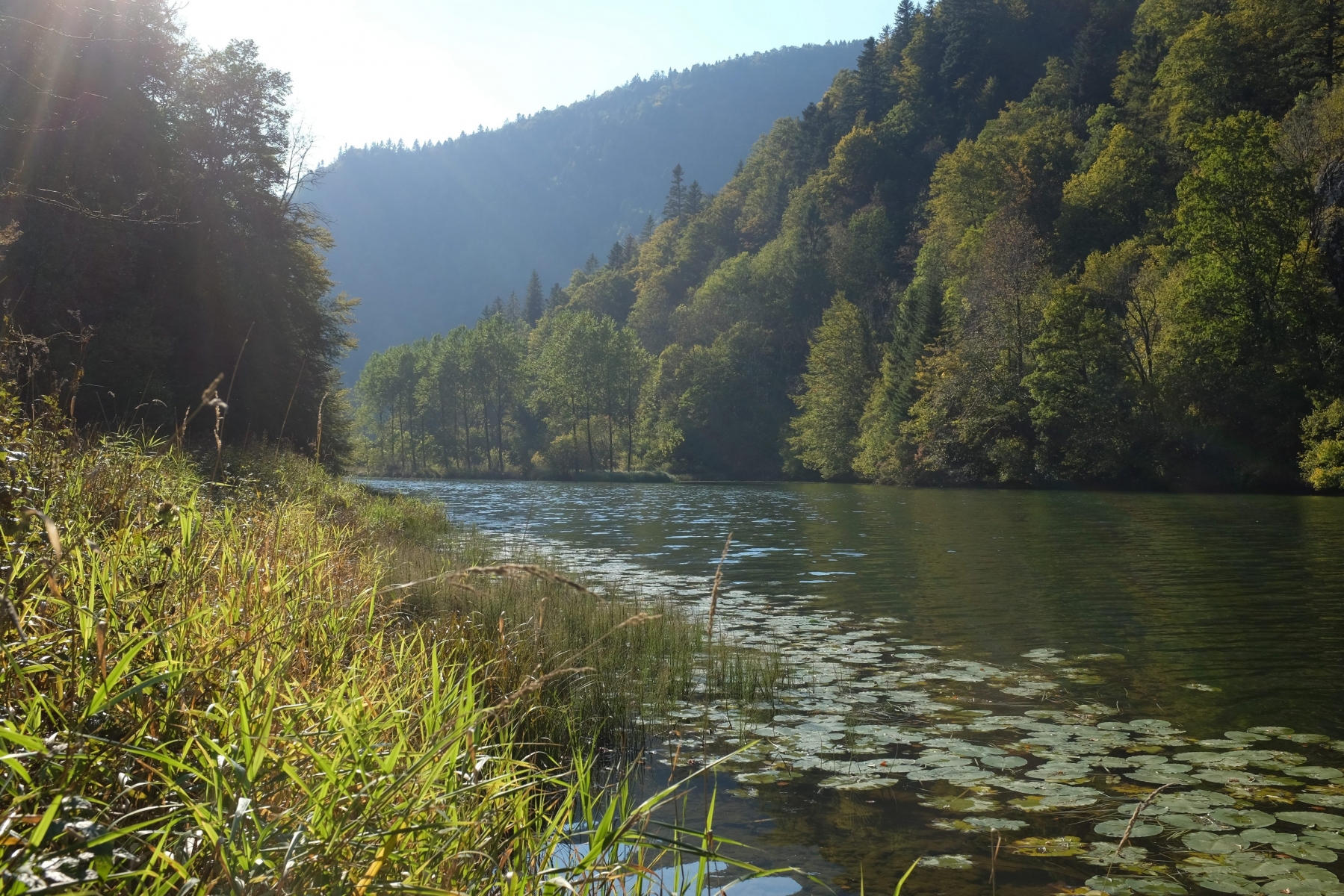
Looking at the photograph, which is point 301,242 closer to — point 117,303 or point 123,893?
point 117,303

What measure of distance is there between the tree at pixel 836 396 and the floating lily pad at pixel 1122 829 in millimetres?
60567

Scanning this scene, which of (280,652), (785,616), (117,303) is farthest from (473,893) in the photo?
(117,303)

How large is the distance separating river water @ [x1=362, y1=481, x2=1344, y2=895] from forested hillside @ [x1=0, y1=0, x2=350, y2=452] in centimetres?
849

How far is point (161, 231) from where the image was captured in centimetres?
2389

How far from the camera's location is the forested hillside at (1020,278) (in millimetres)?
39938

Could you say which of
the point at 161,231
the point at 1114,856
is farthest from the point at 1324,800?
the point at 161,231

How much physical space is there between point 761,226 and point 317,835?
4308 inches

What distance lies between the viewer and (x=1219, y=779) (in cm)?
567

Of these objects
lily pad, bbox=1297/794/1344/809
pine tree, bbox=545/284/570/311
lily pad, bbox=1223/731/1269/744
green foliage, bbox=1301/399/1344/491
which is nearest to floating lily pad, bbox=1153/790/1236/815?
lily pad, bbox=1297/794/1344/809

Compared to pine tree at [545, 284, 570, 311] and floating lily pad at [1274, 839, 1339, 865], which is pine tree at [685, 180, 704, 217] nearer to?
pine tree at [545, 284, 570, 311]

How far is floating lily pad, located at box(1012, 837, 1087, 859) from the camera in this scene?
15.5 ft

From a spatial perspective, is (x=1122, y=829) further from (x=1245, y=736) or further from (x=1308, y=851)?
(x=1245, y=736)

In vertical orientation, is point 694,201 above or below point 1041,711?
above

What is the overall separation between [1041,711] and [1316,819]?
2.41 meters
